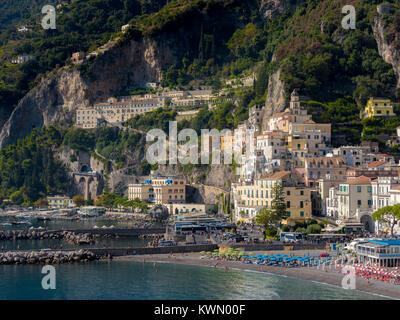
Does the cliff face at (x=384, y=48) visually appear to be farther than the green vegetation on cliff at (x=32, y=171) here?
No

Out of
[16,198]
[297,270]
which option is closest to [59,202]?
[16,198]

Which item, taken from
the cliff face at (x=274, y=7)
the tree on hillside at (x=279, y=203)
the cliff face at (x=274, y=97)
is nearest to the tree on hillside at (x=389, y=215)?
the tree on hillside at (x=279, y=203)

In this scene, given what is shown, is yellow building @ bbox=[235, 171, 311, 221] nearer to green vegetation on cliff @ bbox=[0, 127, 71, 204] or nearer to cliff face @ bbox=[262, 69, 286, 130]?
cliff face @ bbox=[262, 69, 286, 130]

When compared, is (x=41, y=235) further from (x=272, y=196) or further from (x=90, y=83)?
(x=90, y=83)

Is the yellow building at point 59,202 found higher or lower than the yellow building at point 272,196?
lower

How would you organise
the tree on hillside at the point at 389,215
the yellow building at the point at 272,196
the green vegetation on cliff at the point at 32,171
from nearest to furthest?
the tree on hillside at the point at 389,215 < the yellow building at the point at 272,196 < the green vegetation on cliff at the point at 32,171

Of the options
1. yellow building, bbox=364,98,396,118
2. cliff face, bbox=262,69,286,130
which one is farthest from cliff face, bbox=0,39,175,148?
yellow building, bbox=364,98,396,118

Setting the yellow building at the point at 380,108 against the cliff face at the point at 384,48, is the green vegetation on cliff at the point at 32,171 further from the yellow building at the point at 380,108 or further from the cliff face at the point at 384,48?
the yellow building at the point at 380,108
